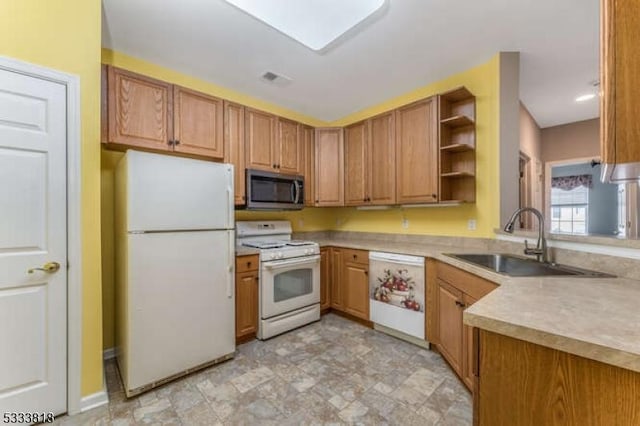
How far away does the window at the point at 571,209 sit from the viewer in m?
6.06

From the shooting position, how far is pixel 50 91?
1.65m

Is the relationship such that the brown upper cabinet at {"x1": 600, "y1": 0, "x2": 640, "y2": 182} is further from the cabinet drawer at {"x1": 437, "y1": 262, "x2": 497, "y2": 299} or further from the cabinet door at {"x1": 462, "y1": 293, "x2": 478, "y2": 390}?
the cabinet door at {"x1": 462, "y1": 293, "x2": 478, "y2": 390}

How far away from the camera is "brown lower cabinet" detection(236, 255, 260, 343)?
253cm

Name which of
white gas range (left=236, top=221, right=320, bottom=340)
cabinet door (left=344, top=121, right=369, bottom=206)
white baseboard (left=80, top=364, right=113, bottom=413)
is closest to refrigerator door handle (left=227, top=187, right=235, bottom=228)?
white gas range (left=236, top=221, right=320, bottom=340)

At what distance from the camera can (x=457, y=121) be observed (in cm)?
267

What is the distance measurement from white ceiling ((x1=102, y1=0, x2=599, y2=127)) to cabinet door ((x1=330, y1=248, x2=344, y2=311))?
6.19 ft

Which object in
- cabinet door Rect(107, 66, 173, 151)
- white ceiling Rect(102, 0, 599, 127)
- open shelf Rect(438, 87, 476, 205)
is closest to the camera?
white ceiling Rect(102, 0, 599, 127)

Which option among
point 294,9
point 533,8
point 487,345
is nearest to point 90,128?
point 294,9

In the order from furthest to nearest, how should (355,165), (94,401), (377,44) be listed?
(355,165)
(377,44)
(94,401)

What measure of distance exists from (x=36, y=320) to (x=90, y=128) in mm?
1184

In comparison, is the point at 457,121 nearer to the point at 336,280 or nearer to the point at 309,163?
the point at 309,163

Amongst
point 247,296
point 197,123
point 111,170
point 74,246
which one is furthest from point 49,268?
point 197,123

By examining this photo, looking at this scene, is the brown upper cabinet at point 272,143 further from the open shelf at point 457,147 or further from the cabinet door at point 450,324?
the cabinet door at point 450,324

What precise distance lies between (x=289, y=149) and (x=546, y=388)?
2.97m
